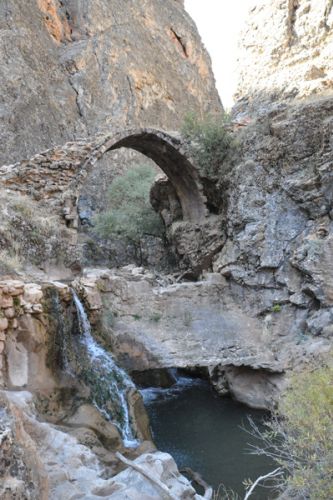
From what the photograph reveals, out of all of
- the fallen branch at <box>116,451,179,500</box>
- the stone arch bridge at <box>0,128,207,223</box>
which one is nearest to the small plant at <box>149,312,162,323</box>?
the stone arch bridge at <box>0,128,207,223</box>

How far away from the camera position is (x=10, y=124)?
2077 centimetres

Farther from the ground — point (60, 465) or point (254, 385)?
point (60, 465)

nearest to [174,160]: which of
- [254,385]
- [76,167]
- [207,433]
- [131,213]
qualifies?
[76,167]

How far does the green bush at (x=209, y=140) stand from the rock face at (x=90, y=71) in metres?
7.30

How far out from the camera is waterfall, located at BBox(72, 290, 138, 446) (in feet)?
21.7

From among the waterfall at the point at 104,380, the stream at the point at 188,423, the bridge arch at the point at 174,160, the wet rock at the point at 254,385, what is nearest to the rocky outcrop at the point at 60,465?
the waterfall at the point at 104,380

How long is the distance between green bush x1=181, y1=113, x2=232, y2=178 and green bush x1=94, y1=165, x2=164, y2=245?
4152 mm

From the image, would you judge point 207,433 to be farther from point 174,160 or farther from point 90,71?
point 90,71

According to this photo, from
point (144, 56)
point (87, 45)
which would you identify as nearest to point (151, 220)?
point (87, 45)

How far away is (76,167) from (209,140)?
Answer: 4.07 m

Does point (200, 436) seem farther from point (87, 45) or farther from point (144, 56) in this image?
point (144, 56)

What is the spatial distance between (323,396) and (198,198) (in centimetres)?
949

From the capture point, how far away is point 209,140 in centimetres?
1273

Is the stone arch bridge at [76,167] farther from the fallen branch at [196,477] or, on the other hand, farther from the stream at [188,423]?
the fallen branch at [196,477]
